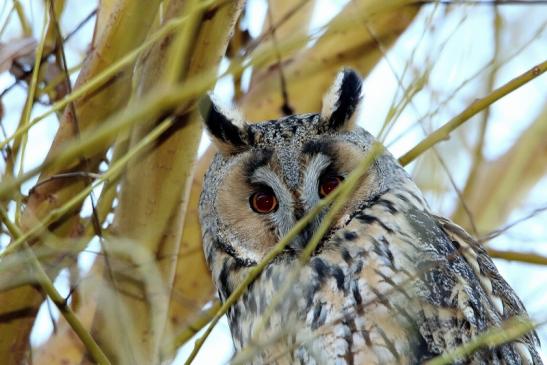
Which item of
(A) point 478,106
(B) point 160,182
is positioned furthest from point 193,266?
(A) point 478,106

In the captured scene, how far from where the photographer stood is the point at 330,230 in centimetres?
325

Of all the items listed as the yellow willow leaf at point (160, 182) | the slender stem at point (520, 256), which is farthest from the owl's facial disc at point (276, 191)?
the slender stem at point (520, 256)

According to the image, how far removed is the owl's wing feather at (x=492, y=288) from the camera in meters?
2.99

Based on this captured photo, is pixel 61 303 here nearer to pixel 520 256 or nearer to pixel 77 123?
pixel 77 123

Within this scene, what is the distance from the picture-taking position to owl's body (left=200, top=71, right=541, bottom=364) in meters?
2.88

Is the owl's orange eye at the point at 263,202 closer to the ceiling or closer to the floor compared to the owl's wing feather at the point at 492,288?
closer to the ceiling

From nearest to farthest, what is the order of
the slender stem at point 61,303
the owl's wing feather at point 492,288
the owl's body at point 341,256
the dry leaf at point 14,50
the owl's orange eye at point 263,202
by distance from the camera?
the slender stem at point 61,303, the owl's body at point 341,256, the owl's wing feather at point 492,288, the dry leaf at point 14,50, the owl's orange eye at point 263,202

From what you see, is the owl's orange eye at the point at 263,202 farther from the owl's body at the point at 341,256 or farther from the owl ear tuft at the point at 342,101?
the owl ear tuft at the point at 342,101

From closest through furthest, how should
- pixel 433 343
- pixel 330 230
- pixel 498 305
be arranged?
pixel 433 343, pixel 498 305, pixel 330 230

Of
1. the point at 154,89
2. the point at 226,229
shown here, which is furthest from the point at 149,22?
the point at 226,229

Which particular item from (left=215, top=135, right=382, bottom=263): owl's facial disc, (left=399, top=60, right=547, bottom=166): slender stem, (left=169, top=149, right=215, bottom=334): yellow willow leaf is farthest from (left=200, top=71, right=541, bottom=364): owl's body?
(left=399, top=60, right=547, bottom=166): slender stem

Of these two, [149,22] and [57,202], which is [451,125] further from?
[57,202]

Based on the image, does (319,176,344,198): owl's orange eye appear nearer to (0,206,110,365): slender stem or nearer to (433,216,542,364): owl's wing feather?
(433,216,542,364): owl's wing feather

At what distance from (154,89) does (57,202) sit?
0.48 metres
